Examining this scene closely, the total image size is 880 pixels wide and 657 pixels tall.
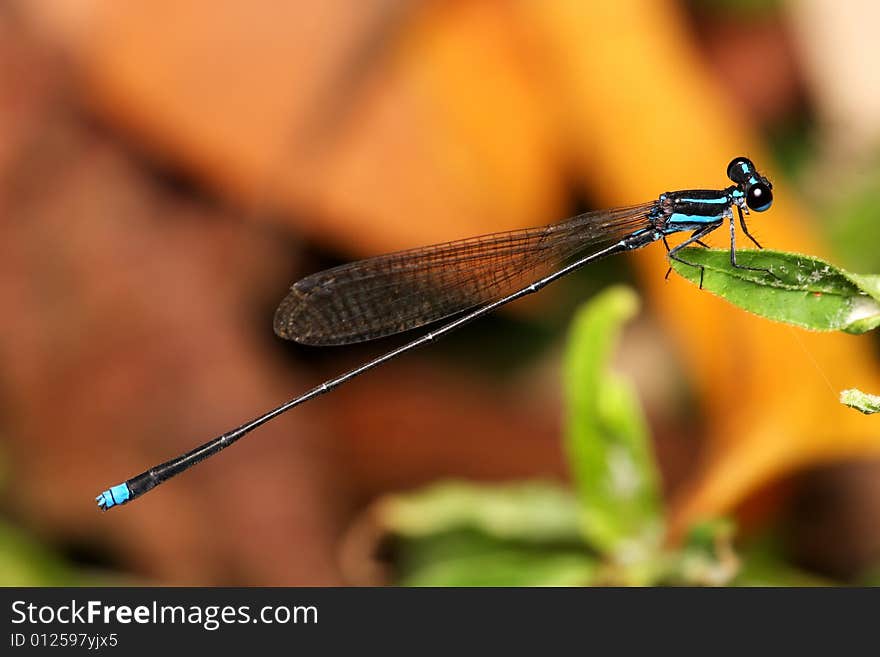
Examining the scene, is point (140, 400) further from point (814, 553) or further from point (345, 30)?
point (814, 553)

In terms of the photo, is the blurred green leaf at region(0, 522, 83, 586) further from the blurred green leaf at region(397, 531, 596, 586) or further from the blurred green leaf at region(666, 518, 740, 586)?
the blurred green leaf at region(666, 518, 740, 586)

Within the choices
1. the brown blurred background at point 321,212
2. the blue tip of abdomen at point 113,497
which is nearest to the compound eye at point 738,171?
the brown blurred background at point 321,212

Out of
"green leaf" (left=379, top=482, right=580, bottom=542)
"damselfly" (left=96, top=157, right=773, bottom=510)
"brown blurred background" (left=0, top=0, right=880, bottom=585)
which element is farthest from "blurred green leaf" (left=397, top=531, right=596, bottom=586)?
"damselfly" (left=96, top=157, right=773, bottom=510)

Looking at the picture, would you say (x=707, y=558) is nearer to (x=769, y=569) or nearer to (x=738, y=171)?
(x=769, y=569)

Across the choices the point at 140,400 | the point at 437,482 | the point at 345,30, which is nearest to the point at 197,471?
the point at 140,400

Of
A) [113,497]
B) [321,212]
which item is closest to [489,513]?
[113,497]
